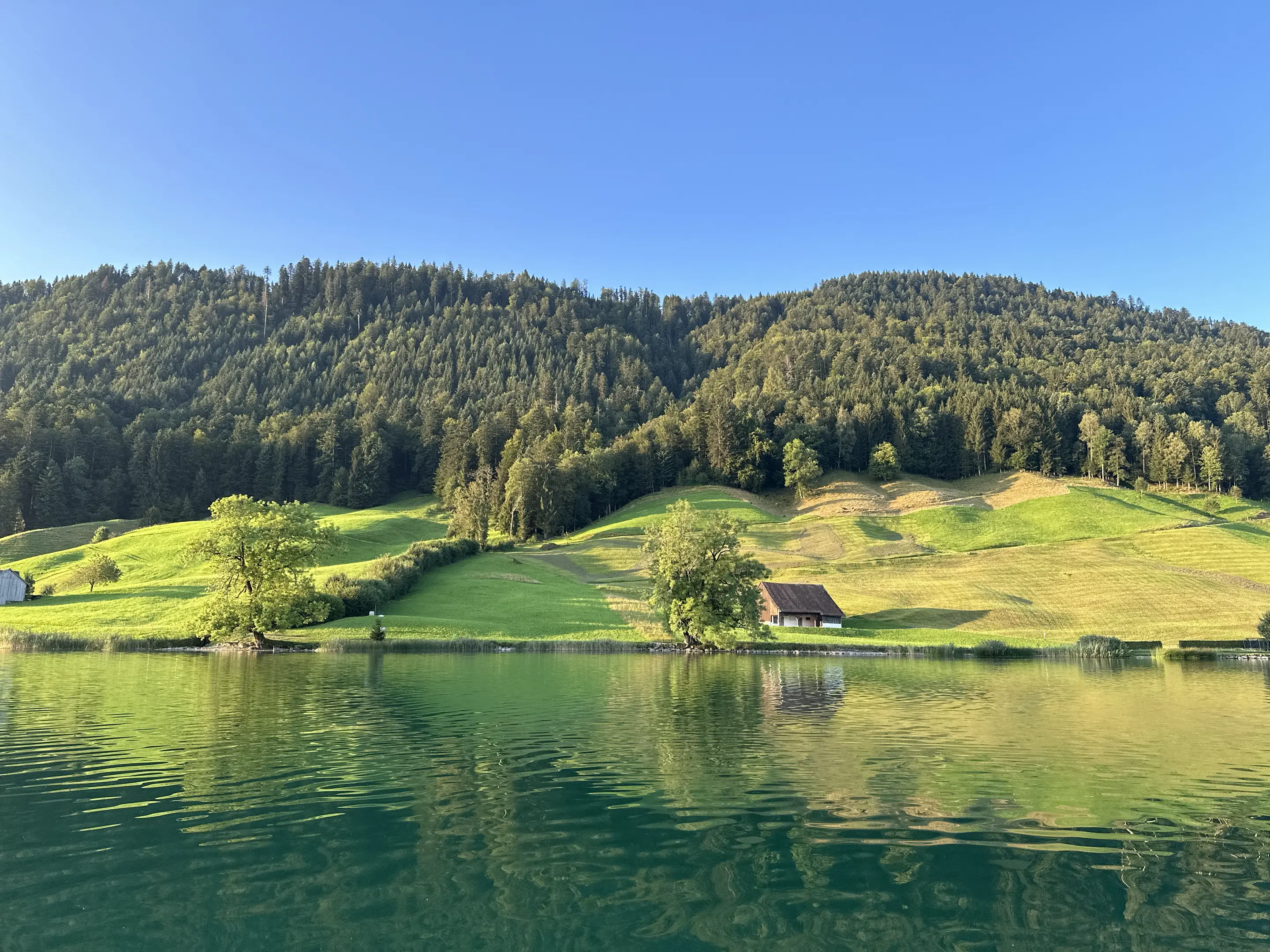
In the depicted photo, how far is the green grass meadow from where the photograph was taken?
7744 cm

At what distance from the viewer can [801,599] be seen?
92.4 meters

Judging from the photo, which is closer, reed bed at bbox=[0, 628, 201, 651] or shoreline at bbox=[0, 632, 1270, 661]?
reed bed at bbox=[0, 628, 201, 651]

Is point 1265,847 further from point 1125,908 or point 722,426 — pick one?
point 722,426

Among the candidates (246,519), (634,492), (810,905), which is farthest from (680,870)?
(634,492)

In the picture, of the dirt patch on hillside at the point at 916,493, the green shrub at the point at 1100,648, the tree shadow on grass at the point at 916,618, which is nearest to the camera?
the green shrub at the point at 1100,648

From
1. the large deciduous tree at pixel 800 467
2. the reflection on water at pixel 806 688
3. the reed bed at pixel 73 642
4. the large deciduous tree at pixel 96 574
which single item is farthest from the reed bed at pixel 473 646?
the large deciduous tree at pixel 800 467

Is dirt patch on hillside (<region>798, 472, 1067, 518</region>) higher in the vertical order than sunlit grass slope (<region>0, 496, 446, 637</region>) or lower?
higher

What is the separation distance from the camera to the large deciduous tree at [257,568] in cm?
6762

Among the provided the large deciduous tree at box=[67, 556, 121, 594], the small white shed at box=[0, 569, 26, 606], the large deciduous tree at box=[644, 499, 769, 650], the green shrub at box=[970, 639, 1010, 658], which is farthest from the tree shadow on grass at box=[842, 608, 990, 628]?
the small white shed at box=[0, 569, 26, 606]

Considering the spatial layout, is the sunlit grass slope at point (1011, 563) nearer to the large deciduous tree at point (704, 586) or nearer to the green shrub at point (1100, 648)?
the green shrub at point (1100, 648)

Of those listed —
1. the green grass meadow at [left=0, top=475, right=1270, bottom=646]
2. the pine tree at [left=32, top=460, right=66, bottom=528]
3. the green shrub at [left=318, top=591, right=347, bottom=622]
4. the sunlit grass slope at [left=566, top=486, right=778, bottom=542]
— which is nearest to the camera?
the green shrub at [left=318, top=591, right=347, bottom=622]

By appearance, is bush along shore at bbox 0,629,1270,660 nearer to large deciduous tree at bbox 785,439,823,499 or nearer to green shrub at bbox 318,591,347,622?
green shrub at bbox 318,591,347,622

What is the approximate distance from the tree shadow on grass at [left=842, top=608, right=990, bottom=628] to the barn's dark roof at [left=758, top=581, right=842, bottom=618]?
8.77 feet

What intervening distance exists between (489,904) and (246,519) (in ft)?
229
